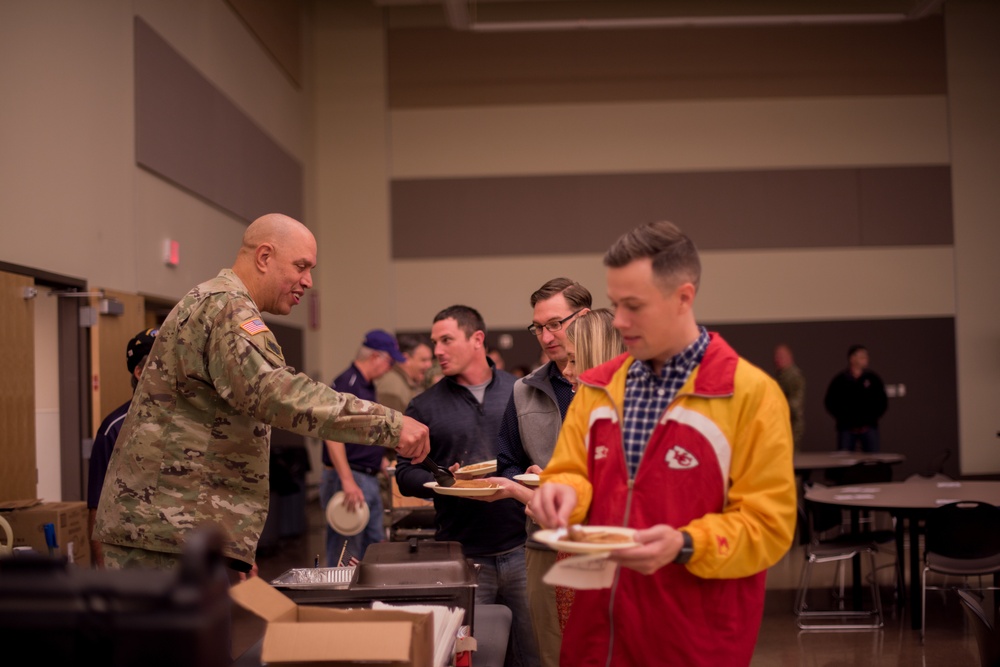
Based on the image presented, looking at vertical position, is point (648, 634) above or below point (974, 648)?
above

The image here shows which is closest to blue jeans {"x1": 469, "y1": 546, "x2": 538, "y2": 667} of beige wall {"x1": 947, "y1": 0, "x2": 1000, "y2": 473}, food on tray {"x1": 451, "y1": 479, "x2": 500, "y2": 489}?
food on tray {"x1": 451, "y1": 479, "x2": 500, "y2": 489}

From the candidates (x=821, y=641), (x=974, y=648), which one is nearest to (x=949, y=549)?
(x=974, y=648)

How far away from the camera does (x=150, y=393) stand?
2.55m

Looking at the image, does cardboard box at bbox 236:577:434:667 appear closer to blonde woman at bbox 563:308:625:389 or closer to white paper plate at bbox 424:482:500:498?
white paper plate at bbox 424:482:500:498

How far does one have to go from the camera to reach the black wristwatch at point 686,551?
1.76 metres

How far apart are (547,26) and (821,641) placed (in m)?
8.11

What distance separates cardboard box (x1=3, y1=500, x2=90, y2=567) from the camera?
4488mm

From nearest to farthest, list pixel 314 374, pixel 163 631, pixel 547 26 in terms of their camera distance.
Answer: pixel 163 631, pixel 547 26, pixel 314 374

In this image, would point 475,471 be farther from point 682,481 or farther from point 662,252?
point 662,252

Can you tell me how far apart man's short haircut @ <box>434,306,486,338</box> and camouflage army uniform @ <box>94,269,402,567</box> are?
1481 mm

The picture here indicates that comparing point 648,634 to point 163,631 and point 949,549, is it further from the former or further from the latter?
point 949,549

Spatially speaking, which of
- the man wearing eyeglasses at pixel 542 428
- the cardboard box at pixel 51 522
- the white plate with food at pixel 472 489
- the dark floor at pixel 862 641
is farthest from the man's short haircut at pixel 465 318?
the dark floor at pixel 862 641

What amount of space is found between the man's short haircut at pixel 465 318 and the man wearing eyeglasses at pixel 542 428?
604 millimetres

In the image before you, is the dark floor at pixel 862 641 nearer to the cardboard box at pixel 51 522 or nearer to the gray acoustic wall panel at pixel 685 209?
the cardboard box at pixel 51 522
